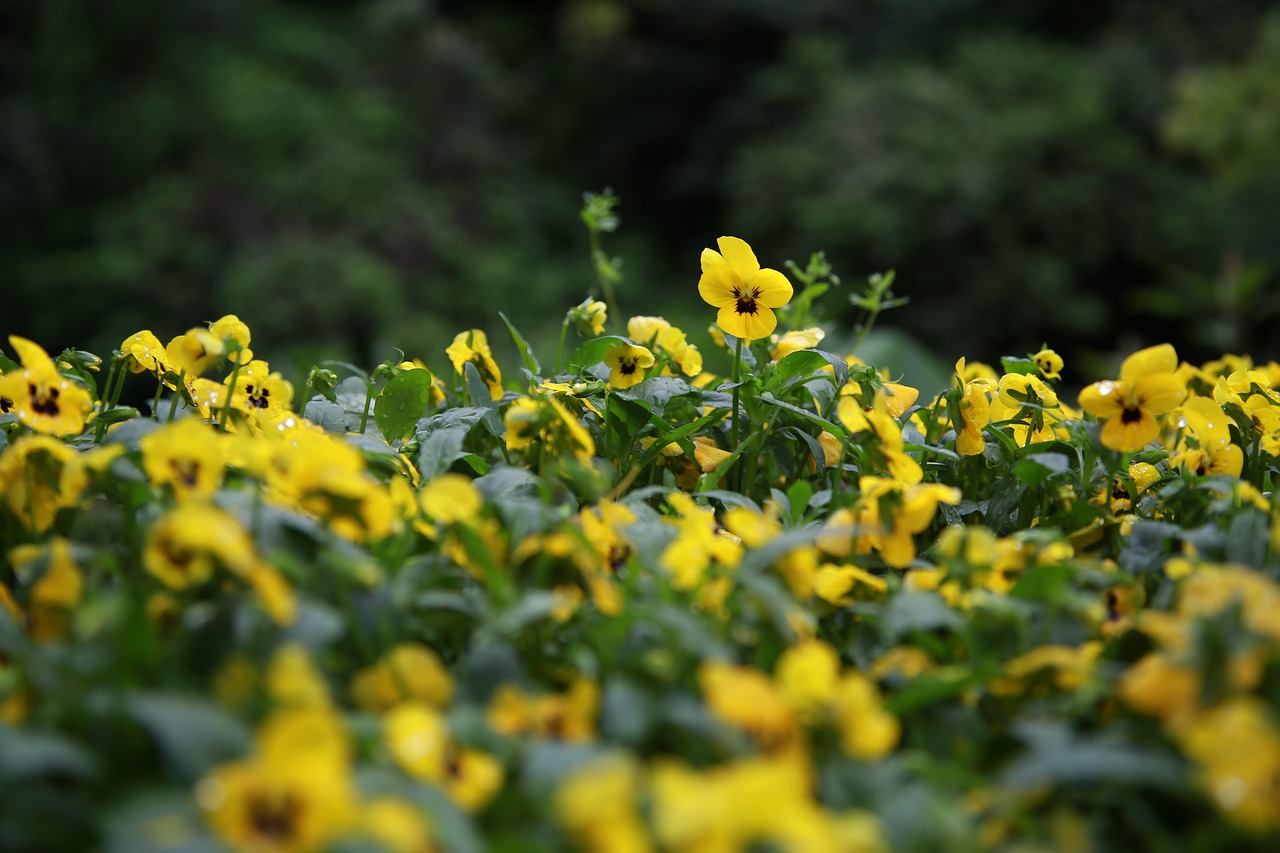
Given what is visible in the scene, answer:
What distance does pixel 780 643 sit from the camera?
0.59 metres

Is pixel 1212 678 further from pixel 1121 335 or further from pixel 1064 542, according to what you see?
pixel 1121 335

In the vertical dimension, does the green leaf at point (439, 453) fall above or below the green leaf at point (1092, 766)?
above

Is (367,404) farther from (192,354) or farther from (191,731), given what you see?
(191,731)

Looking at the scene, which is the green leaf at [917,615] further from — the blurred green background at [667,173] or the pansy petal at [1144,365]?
the blurred green background at [667,173]

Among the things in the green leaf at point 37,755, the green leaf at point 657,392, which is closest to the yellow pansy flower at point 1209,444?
the green leaf at point 657,392

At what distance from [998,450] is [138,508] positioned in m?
0.65

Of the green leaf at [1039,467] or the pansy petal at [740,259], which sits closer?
the green leaf at [1039,467]

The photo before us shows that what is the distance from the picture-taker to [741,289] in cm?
88

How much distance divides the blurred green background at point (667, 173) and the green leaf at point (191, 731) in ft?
19.1

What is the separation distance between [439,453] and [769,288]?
0.28 meters

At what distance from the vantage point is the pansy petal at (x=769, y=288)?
2.83 ft

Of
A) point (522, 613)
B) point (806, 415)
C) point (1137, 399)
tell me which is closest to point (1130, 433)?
point (1137, 399)

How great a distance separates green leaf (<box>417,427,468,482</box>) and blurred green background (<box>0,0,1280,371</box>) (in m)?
5.50

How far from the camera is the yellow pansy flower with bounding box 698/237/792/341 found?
0.87 metres
